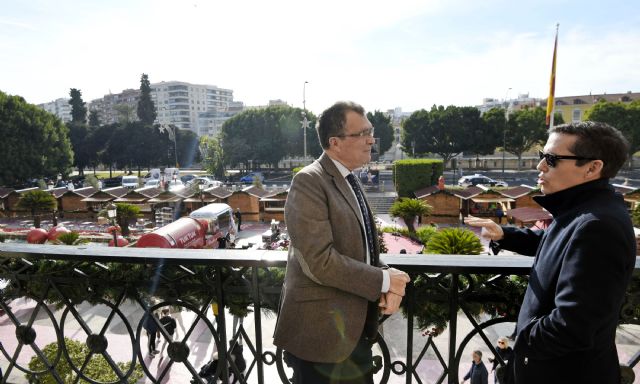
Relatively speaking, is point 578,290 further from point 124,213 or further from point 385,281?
point 124,213

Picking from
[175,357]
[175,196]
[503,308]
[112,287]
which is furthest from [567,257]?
[175,196]

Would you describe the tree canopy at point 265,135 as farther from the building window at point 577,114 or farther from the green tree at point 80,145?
the building window at point 577,114

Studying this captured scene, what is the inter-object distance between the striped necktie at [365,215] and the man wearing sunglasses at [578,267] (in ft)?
2.17

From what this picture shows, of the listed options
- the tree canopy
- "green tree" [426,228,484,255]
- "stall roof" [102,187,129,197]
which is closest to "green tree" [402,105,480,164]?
the tree canopy

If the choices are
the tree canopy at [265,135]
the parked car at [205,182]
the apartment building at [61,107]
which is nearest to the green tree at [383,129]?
the tree canopy at [265,135]

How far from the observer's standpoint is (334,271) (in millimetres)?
1529

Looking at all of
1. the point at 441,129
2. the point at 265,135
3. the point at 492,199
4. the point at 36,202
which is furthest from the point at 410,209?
the point at 265,135

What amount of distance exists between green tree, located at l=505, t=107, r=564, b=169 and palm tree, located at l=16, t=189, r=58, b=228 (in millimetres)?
49127

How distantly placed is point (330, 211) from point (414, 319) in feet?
3.07

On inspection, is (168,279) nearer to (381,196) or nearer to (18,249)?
(18,249)

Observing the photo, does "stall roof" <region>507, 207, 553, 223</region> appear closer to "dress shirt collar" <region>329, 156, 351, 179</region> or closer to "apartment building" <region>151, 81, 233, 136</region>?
"dress shirt collar" <region>329, 156, 351, 179</region>

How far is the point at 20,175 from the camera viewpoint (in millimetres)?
40906

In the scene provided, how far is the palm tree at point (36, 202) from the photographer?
25062mm

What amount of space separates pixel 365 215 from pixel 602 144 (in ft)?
3.24
